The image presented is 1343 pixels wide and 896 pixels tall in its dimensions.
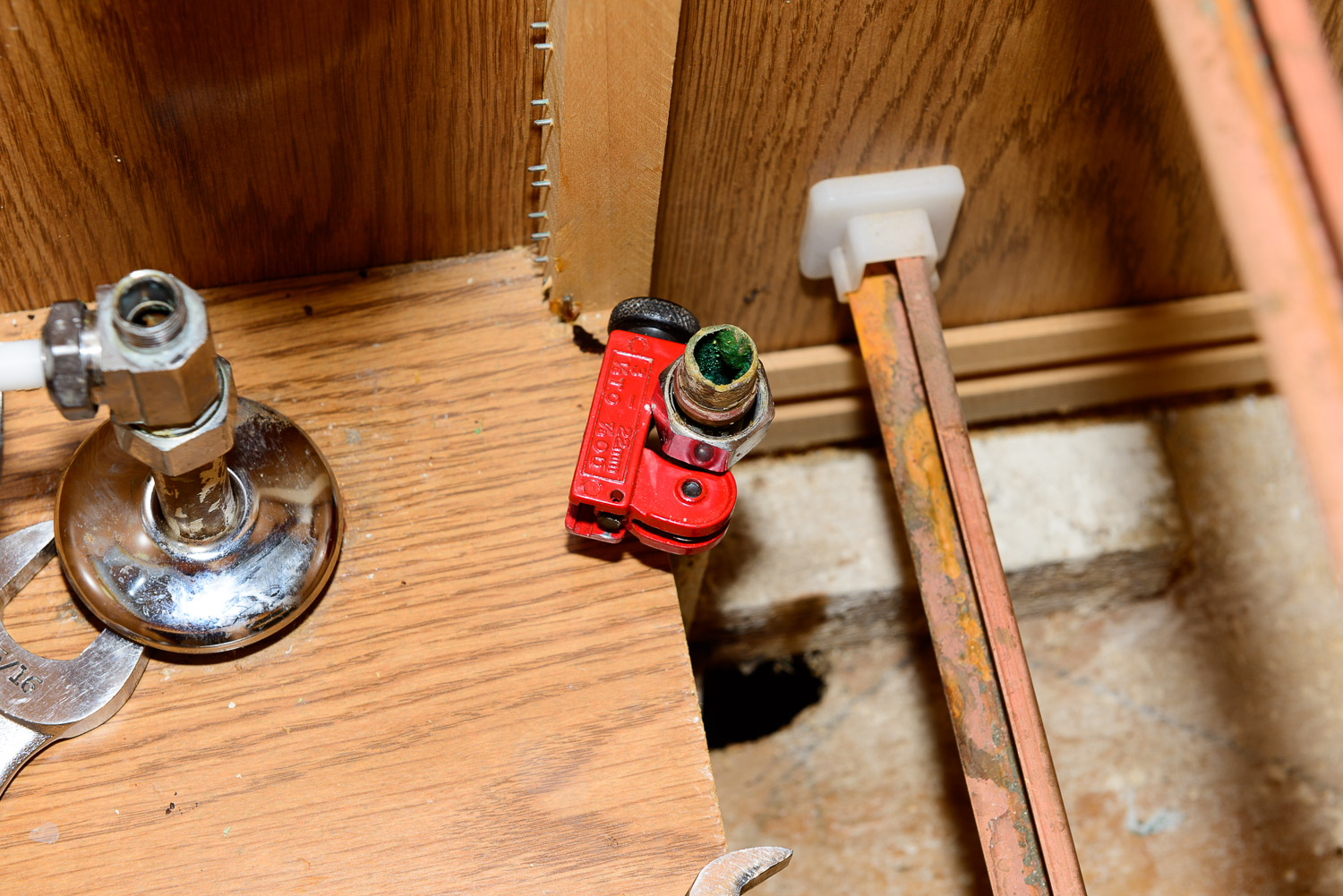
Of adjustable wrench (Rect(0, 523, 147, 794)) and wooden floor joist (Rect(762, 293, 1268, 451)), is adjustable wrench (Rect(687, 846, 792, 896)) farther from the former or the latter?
wooden floor joist (Rect(762, 293, 1268, 451))

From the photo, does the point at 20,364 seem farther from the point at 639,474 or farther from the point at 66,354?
the point at 639,474

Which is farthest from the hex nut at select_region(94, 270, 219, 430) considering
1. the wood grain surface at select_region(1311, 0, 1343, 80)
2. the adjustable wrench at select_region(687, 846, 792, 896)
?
the wood grain surface at select_region(1311, 0, 1343, 80)

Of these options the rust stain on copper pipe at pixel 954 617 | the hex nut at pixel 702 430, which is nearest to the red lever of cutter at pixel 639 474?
the hex nut at pixel 702 430

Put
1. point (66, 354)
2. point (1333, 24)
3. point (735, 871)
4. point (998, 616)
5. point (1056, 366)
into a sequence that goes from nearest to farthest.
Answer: point (66, 354) → point (735, 871) → point (998, 616) → point (1333, 24) → point (1056, 366)

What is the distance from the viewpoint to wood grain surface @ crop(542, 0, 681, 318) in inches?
22.4

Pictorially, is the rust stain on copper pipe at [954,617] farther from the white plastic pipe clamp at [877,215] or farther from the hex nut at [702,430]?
the hex nut at [702,430]

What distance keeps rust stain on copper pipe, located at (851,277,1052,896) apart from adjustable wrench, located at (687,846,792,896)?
0.14 meters

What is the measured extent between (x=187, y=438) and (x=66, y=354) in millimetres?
64

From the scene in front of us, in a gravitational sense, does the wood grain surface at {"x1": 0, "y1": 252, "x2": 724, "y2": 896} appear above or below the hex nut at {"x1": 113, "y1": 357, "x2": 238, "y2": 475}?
below

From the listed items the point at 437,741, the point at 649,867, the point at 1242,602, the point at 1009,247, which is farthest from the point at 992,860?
the point at 1242,602

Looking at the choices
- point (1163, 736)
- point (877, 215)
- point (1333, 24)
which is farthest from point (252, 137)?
point (1163, 736)

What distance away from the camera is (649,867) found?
54 centimetres

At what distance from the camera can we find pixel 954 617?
0.66m

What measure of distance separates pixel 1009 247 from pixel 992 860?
21.2 inches
